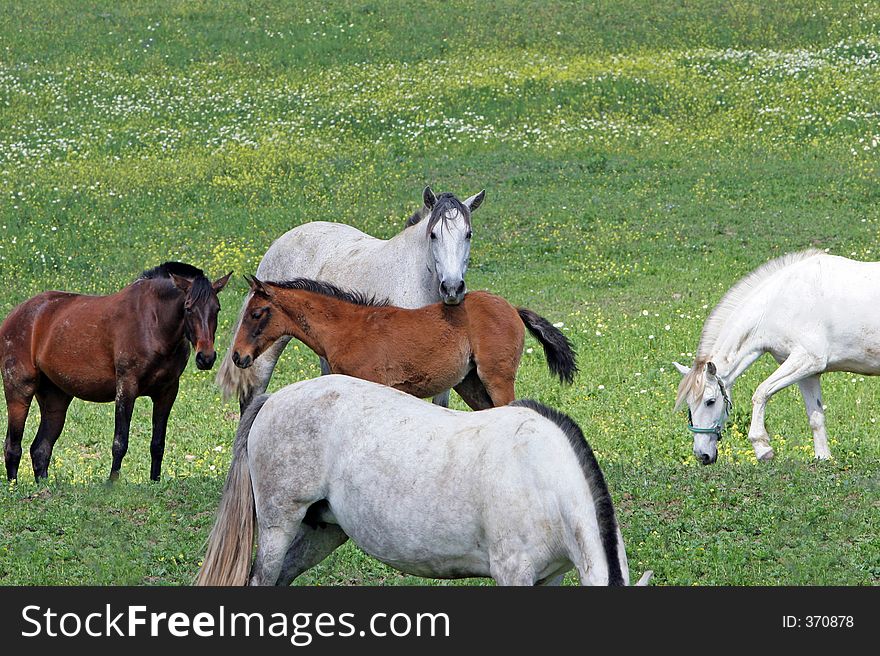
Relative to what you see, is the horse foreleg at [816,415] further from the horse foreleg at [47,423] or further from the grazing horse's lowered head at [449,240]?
the horse foreleg at [47,423]

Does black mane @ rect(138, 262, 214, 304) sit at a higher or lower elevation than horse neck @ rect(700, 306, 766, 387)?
higher

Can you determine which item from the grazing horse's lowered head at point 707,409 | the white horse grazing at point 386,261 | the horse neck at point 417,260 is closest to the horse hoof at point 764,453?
the grazing horse's lowered head at point 707,409

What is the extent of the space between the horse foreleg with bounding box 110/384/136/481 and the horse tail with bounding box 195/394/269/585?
355 centimetres

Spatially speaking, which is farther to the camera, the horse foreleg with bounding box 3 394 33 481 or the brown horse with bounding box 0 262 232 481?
the horse foreleg with bounding box 3 394 33 481

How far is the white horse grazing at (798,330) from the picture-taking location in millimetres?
12234

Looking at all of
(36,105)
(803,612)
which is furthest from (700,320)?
(36,105)

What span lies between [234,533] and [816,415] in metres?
6.81

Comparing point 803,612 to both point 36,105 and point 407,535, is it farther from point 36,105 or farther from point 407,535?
point 36,105

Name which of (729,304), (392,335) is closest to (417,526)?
(392,335)

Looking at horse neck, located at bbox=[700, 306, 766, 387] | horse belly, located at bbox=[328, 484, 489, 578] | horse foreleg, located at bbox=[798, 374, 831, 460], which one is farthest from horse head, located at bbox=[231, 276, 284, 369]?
horse foreleg, located at bbox=[798, 374, 831, 460]

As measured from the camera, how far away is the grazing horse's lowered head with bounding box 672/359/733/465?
1176cm

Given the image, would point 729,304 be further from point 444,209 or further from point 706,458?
point 444,209

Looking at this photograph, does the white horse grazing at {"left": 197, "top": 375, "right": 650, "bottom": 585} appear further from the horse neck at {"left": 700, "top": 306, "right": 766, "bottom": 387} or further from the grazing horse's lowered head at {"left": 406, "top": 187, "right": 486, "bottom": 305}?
the horse neck at {"left": 700, "top": 306, "right": 766, "bottom": 387}

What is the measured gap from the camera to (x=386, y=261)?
1130 cm
